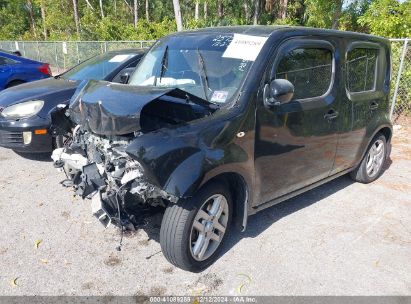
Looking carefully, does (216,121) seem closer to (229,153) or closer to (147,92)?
(229,153)

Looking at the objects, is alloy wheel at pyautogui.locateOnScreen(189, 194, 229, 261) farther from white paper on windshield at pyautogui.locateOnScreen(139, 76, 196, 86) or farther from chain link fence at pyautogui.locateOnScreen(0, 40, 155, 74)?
chain link fence at pyautogui.locateOnScreen(0, 40, 155, 74)

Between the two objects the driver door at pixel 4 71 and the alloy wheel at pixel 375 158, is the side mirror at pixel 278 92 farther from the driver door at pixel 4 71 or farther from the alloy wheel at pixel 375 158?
the driver door at pixel 4 71

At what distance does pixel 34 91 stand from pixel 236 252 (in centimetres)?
390

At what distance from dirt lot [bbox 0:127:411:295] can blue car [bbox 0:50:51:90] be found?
476 centimetres

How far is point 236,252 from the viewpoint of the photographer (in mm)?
3500

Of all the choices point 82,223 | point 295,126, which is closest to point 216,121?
point 295,126

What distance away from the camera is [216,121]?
9.86 feet

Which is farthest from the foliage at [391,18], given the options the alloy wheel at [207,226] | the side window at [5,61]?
the side window at [5,61]

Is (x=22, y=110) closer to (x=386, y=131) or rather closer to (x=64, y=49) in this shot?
(x=386, y=131)

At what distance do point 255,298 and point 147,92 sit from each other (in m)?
1.81

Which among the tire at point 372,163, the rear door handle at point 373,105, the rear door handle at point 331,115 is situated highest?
the rear door handle at point 331,115

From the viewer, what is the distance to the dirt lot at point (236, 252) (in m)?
3.05

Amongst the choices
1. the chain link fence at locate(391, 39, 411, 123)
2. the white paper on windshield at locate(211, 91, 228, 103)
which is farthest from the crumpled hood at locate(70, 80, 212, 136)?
the chain link fence at locate(391, 39, 411, 123)

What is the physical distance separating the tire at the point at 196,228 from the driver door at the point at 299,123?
1.53 ft
